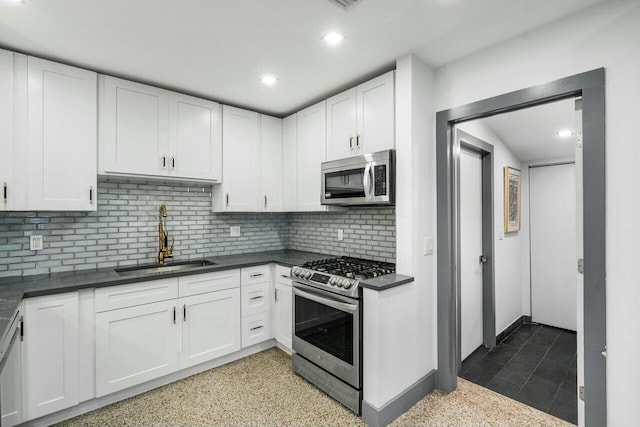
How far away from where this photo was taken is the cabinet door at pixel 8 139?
2.14m

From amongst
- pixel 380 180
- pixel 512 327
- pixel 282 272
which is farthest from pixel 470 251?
pixel 282 272

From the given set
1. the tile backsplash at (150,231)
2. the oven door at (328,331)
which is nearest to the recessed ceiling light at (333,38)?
the tile backsplash at (150,231)

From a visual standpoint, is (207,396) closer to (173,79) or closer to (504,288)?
(173,79)

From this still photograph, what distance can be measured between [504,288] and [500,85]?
94.0 inches

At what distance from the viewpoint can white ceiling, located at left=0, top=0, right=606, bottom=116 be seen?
1.78 meters

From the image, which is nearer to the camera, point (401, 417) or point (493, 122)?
point (401, 417)

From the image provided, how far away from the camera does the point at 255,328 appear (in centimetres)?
311

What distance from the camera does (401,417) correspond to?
2.20 m

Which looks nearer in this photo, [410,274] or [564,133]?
[410,274]

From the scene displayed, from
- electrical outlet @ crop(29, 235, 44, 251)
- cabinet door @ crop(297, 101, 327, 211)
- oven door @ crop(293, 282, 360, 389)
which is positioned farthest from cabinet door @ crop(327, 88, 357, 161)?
electrical outlet @ crop(29, 235, 44, 251)

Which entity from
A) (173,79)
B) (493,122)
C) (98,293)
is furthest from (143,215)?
(493,122)

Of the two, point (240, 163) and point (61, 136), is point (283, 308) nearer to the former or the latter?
point (240, 163)

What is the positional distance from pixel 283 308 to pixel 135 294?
51.1 inches

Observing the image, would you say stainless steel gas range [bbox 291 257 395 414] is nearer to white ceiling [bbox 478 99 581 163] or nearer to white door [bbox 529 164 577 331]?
white ceiling [bbox 478 99 581 163]
